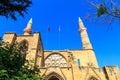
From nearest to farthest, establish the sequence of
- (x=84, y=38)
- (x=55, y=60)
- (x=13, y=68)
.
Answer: (x=13, y=68)
(x=55, y=60)
(x=84, y=38)

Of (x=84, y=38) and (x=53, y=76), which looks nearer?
(x=53, y=76)

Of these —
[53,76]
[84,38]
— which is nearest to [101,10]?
[53,76]

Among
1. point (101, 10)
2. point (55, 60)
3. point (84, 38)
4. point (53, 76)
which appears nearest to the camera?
point (101, 10)

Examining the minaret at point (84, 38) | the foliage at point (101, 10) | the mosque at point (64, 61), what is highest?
the minaret at point (84, 38)

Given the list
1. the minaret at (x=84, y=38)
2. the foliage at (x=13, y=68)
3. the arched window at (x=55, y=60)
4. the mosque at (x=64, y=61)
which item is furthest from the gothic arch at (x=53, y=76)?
the minaret at (x=84, y=38)

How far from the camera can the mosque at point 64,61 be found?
1848cm

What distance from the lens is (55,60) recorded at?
86.5ft

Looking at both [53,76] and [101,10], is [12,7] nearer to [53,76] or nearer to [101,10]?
[101,10]

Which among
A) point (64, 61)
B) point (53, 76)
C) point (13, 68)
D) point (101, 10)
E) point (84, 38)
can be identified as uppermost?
point (84, 38)

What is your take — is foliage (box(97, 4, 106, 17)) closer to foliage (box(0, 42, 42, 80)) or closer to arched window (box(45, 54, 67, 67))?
foliage (box(0, 42, 42, 80))

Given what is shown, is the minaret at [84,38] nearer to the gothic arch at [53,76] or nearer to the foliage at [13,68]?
the gothic arch at [53,76]

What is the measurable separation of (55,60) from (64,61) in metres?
1.64

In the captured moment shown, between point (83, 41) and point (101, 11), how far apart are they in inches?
1024

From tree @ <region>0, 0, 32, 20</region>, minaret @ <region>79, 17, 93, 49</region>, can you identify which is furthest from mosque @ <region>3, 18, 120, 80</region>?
tree @ <region>0, 0, 32, 20</region>
